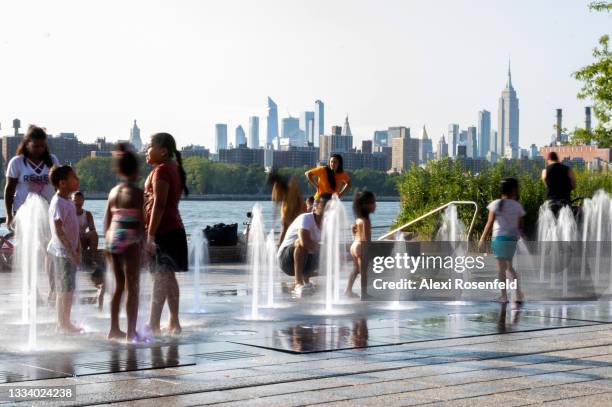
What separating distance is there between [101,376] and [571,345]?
12.2ft

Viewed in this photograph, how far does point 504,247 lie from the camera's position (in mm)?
12875

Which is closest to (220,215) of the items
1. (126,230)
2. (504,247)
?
(504,247)

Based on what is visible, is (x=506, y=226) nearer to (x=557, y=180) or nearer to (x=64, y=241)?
(x=557, y=180)

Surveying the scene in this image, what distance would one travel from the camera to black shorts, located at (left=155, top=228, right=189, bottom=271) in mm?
9188

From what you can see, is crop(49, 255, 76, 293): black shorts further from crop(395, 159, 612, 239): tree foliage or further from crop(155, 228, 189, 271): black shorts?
crop(395, 159, 612, 239): tree foliage

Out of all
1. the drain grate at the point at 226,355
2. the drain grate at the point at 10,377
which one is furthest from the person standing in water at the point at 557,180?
the drain grate at the point at 10,377

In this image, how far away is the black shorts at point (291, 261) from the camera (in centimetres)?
1384

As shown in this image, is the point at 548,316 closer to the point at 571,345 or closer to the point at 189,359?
the point at 571,345

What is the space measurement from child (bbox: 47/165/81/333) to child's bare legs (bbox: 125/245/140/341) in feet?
2.81

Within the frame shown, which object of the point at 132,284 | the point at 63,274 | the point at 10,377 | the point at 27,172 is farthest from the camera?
the point at 27,172

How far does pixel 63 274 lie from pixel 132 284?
94cm

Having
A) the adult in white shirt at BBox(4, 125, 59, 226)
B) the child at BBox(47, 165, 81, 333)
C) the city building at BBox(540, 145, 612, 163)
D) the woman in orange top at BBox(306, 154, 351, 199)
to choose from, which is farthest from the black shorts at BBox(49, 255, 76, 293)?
the city building at BBox(540, 145, 612, 163)

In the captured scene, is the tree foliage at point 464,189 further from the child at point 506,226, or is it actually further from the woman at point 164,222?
the woman at point 164,222

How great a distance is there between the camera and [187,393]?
6746 millimetres
